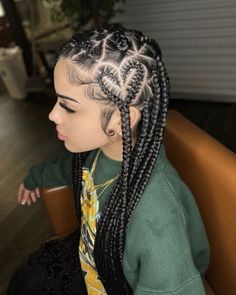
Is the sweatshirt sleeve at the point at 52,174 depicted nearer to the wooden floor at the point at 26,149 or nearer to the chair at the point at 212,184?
the chair at the point at 212,184

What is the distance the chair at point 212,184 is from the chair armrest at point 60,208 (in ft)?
1.35

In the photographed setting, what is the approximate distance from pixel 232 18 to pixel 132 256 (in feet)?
6.84

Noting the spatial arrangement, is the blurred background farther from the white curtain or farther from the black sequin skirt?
the black sequin skirt

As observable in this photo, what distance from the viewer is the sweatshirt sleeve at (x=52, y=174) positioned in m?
1.11

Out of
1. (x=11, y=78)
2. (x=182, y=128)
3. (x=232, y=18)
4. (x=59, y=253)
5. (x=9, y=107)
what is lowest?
(x=9, y=107)

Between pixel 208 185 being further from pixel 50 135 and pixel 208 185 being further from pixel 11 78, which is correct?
pixel 11 78

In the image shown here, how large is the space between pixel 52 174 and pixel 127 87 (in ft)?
1.83

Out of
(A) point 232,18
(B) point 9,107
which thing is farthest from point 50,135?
(A) point 232,18

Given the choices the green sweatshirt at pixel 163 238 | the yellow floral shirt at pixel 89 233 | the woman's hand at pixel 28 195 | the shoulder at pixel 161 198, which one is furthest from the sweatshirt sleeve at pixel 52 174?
the shoulder at pixel 161 198

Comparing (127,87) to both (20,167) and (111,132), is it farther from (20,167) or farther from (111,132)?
(20,167)

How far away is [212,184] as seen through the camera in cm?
82

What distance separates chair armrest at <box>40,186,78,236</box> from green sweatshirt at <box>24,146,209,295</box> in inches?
14.3

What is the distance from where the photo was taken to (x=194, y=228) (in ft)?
2.69

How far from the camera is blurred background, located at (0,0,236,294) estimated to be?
2.03 m
